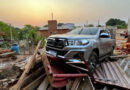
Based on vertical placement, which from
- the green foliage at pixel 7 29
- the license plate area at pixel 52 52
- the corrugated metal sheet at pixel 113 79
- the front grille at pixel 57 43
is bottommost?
the corrugated metal sheet at pixel 113 79

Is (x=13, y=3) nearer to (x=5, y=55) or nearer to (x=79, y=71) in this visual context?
(x=5, y=55)

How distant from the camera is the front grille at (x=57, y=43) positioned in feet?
9.94

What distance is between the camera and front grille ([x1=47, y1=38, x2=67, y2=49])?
3029 millimetres

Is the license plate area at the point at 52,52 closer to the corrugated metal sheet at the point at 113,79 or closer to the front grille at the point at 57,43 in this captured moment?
the front grille at the point at 57,43

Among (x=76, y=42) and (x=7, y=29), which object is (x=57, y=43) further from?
(x=7, y=29)

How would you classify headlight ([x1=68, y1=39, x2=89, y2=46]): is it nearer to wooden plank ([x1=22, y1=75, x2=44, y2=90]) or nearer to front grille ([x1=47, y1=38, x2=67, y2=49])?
front grille ([x1=47, y1=38, x2=67, y2=49])

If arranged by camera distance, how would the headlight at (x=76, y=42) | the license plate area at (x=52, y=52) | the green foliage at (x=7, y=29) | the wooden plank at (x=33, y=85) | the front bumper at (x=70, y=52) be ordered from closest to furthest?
1. the wooden plank at (x=33, y=85)
2. the front bumper at (x=70, y=52)
3. the headlight at (x=76, y=42)
4. the license plate area at (x=52, y=52)
5. the green foliage at (x=7, y=29)

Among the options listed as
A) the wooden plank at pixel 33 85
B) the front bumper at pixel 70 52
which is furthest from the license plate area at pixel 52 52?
the wooden plank at pixel 33 85

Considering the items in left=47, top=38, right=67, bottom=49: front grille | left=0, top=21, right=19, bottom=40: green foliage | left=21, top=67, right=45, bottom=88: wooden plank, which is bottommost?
left=21, top=67, right=45, bottom=88: wooden plank

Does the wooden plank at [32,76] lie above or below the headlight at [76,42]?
below

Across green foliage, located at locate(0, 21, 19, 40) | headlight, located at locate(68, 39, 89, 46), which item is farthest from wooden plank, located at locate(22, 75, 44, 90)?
green foliage, located at locate(0, 21, 19, 40)

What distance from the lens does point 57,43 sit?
3207 millimetres

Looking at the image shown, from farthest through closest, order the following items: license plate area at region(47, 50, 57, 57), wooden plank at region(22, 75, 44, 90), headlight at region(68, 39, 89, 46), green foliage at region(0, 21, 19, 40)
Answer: green foliage at region(0, 21, 19, 40) < license plate area at region(47, 50, 57, 57) < headlight at region(68, 39, 89, 46) < wooden plank at region(22, 75, 44, 90)

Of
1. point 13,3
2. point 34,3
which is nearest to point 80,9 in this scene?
point 34,3
